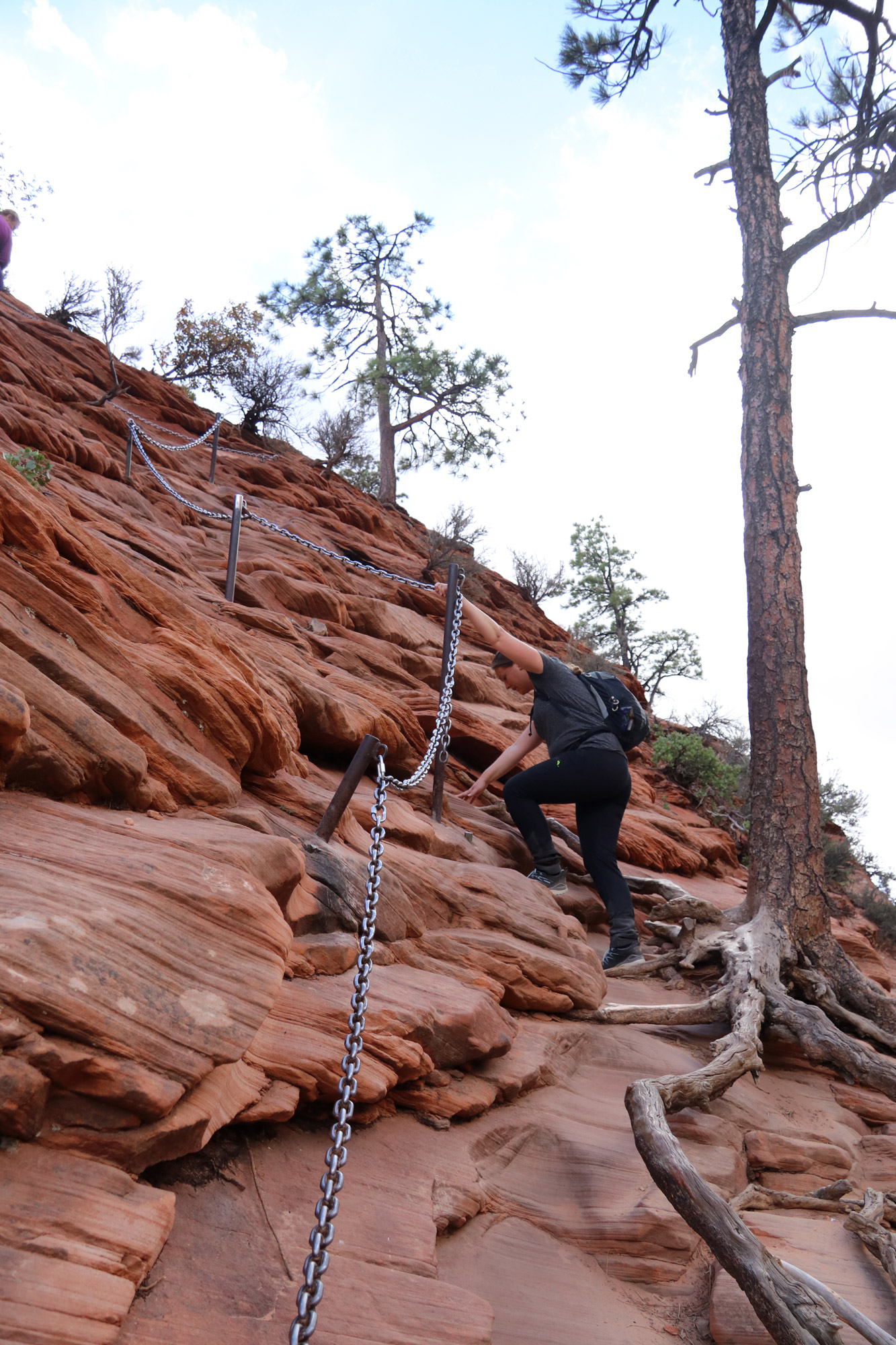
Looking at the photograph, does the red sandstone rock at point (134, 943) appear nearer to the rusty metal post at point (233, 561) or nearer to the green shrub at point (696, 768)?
the rusty metal post at point (233, 561)

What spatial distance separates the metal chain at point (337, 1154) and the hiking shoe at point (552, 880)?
11.0 ft

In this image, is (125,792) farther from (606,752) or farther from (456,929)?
(606,752)

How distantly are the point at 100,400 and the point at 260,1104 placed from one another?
47.7 feet

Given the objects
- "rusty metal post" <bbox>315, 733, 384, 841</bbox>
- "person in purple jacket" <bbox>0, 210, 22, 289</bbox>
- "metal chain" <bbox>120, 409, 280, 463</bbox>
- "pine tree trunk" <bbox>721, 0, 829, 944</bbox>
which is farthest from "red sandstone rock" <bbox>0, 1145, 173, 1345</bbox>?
"metal chain" <bbox>120, 409, 280, 463</bbox>

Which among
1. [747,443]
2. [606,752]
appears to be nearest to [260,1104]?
[606,752]

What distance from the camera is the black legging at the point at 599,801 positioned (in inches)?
225

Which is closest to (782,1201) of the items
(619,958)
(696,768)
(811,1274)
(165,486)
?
(811,1274)

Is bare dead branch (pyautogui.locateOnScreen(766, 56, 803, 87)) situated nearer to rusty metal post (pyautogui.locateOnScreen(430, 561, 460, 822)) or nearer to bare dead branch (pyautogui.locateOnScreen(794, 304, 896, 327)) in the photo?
bare dead branch (pyautogui.locateOnScreen(794, 304, 896, 327))

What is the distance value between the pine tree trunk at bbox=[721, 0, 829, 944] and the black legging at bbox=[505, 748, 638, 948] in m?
1.28

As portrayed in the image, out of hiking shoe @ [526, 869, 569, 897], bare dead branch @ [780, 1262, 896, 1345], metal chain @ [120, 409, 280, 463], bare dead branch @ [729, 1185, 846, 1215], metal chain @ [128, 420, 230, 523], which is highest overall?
metal chain @ [120, 409, 280, 463]

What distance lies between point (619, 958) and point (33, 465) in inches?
214

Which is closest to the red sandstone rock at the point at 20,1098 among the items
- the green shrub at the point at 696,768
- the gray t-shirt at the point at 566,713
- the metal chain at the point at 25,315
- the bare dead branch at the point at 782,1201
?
the bare dead branch at the point at 782,1201

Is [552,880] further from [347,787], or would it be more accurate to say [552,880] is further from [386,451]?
[386,451]

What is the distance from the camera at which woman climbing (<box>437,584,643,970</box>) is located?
5.71 metres
